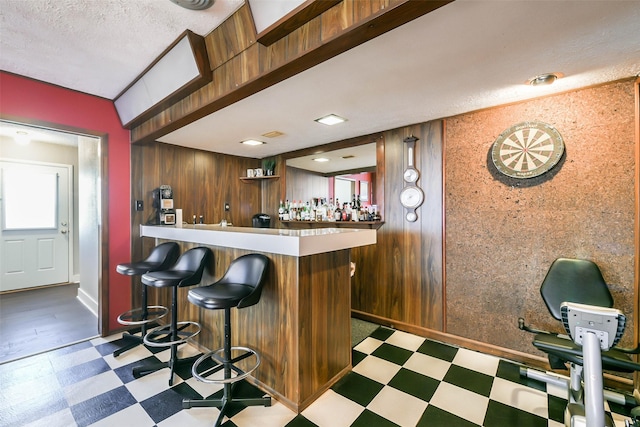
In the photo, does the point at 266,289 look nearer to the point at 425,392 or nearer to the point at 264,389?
the point at 264,389

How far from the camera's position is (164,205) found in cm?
332

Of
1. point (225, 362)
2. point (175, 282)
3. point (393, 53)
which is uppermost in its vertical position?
point (393, 53)

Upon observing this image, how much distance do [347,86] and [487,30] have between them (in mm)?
921

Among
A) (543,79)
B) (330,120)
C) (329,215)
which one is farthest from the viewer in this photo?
(329,215)

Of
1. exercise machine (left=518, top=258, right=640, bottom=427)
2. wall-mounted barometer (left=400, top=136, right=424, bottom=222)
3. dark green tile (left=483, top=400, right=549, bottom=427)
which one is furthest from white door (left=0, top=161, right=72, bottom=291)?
exercise machine (left=518, top=258, right=640, bottom=427)

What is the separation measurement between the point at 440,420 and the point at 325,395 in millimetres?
769

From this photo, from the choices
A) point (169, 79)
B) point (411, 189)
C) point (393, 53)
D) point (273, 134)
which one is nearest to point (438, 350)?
point (411, 189)

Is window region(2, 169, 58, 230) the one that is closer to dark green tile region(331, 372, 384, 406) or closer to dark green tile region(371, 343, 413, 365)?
dark green tile region(331, 372, 384, 406)

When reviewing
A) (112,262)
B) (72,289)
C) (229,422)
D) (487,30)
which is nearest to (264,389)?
(229,422)

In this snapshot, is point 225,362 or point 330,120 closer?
point 225,362

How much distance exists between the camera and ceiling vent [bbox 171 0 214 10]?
61.2 inches

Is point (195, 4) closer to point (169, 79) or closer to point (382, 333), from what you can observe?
point (169, 79)

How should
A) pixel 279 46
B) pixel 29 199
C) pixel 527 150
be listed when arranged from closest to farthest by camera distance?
pixel 279 46
pixel 527 150
pixel 29 199

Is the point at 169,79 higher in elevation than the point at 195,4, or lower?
lower
